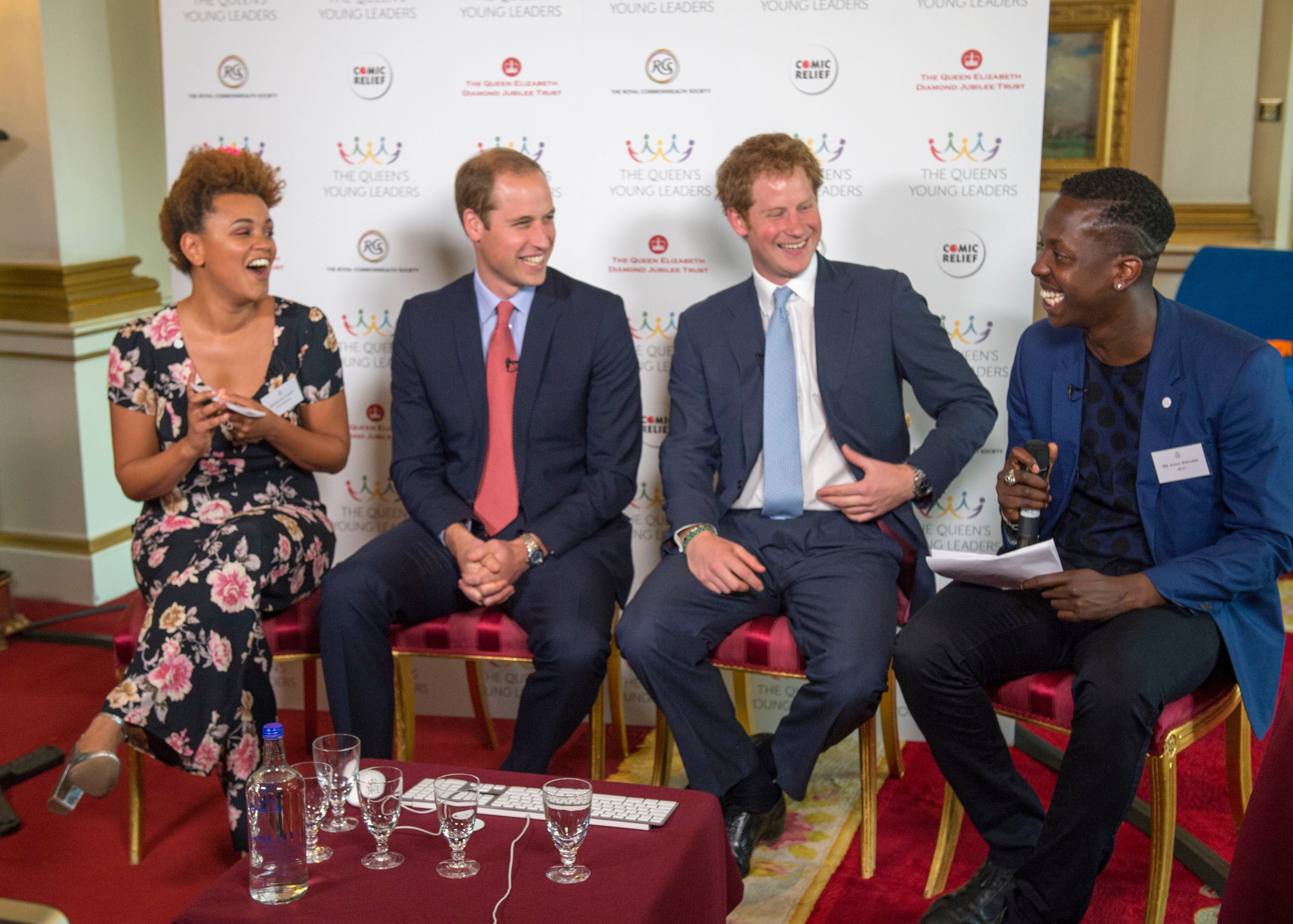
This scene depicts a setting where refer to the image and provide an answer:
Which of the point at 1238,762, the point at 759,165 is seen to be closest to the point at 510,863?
the point at 1238,762

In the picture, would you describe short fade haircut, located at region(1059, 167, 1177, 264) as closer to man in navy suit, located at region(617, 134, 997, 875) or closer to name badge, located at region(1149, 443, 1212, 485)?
name badge, located at region(1149, 443, 1212, 485)

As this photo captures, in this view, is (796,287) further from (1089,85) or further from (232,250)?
(1089,85)

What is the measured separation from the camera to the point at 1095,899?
2.41 m

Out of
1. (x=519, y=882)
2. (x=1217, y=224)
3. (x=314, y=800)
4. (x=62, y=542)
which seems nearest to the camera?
(x=519, y=882)

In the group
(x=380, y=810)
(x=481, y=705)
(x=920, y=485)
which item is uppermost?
(x=920, y=485)

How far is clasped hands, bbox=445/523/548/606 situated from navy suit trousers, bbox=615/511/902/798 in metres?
0.32

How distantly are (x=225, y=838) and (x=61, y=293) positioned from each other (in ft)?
8.09

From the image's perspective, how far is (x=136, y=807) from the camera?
2719 millimetres

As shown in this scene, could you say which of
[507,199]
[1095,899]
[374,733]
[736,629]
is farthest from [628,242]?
[1095,899]

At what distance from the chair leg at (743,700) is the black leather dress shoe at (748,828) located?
0.37 m

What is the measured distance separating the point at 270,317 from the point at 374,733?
3.64 ft

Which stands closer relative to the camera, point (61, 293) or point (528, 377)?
point (528, 377)

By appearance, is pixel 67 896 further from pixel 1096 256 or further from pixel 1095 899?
pixel 1096 256

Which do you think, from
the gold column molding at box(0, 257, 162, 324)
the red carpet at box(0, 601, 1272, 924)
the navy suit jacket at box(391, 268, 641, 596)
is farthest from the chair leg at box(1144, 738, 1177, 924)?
the gold column molding at box(0, 257, 162, 324)
